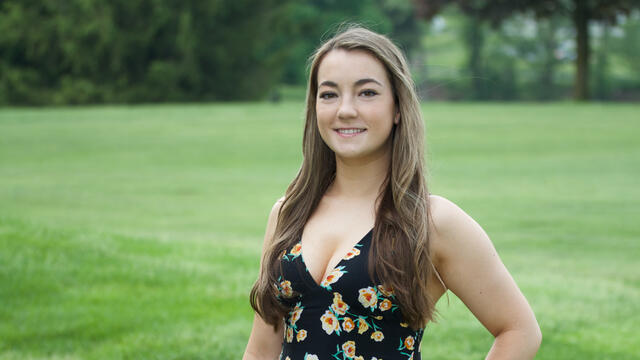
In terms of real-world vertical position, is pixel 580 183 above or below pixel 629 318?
below

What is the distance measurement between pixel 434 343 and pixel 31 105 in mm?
50649

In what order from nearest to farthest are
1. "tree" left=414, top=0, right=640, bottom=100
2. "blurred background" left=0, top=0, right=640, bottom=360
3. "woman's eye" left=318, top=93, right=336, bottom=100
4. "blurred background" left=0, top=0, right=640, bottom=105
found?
1. "woman's eye" left=318, top=93, right=336, bottom=100
2. "blurred background" left=0, top=0, right=640, bottom=360
3. "tree" left=414, top=0, right=640, bottom=100
4. "blurred background" left=0, top=0, right=640, bottom=105

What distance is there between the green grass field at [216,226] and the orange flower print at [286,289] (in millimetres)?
647

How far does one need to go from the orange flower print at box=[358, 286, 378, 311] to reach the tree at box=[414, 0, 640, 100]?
1644 inches

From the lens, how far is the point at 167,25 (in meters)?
52.3

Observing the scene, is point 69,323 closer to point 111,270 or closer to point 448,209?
point 111,270

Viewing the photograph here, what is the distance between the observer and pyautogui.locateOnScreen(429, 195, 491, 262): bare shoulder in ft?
7.51

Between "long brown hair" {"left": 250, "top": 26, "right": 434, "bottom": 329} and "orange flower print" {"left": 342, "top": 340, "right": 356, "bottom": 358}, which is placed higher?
"long brown hair" {"left": 250, "top": 26, "right": 434, "bottom": 329}

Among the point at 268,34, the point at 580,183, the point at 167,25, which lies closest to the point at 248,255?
the point at 580,183

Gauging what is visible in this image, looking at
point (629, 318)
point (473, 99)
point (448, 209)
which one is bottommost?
point (473, 99)

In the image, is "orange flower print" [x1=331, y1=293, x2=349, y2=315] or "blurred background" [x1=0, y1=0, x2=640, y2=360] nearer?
"orange flower print" [x1=331, y1=293, x2=349, y2=315]

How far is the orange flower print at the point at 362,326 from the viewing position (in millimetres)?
2299

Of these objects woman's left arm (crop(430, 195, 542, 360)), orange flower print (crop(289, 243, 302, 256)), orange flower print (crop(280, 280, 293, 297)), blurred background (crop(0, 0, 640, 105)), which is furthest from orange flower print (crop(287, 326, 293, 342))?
blurred background (crop(0, 0, 640, 105))

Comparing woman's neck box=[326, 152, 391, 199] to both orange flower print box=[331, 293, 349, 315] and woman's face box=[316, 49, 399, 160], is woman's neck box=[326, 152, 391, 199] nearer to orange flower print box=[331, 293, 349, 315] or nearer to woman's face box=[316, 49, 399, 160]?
woman's face box=[316, 49, 399, 160]
